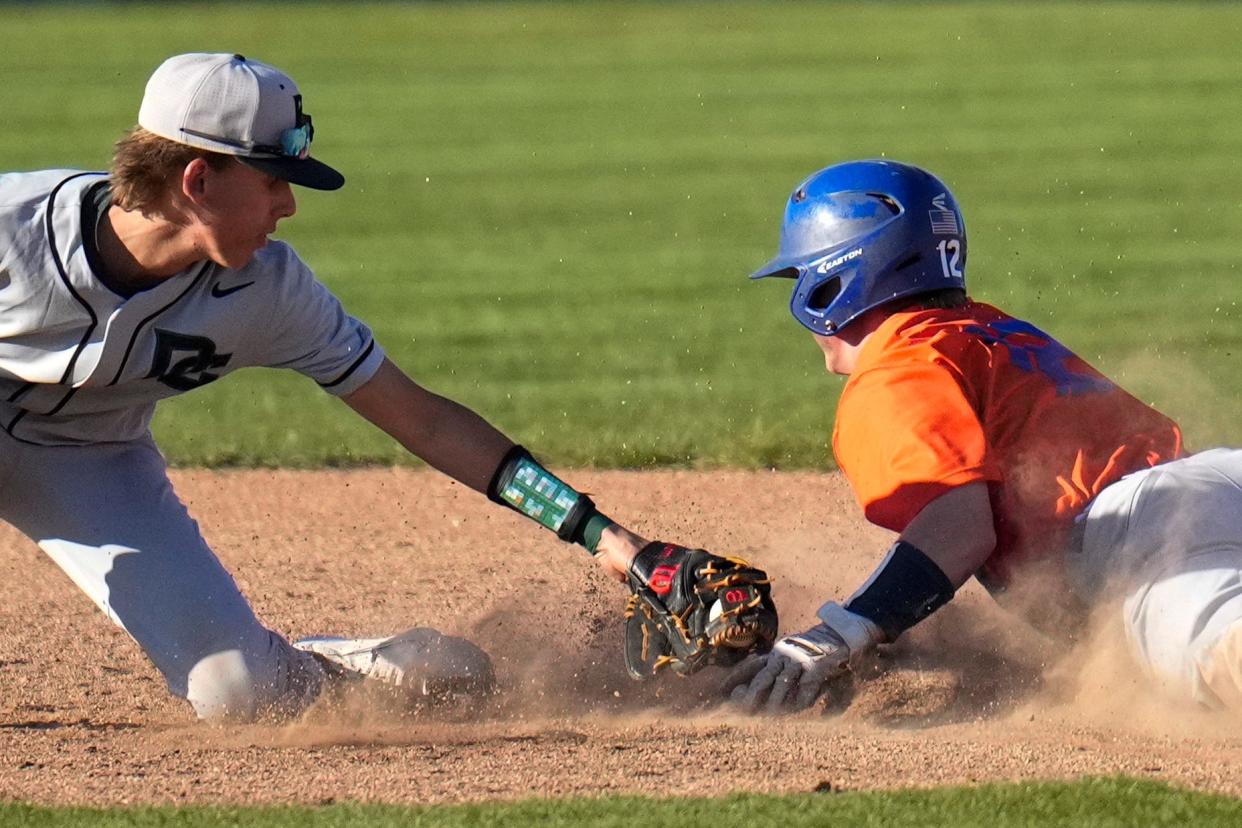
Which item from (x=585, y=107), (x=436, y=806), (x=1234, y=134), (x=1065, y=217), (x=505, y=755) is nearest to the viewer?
(x=436, y=806)

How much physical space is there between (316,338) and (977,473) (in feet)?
5.77

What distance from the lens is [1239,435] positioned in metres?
7.86

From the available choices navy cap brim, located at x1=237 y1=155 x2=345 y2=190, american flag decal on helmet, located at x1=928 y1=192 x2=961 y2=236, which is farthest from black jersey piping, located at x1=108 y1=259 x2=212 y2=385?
american flag decal on helmet, located at x1=928 y1=192 x2=961 y2=236

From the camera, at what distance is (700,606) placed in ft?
15.2

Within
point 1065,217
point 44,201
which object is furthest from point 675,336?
point 44,201

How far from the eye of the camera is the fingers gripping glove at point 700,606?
4602 mm

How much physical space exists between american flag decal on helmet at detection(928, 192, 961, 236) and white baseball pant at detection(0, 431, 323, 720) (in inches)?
83.0

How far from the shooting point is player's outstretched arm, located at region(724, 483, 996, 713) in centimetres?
459

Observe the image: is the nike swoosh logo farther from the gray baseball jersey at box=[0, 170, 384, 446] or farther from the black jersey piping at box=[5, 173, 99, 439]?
the black jersey piping at box=[5, 173, 99, 439]

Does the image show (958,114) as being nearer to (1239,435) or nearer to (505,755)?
(1239,435)

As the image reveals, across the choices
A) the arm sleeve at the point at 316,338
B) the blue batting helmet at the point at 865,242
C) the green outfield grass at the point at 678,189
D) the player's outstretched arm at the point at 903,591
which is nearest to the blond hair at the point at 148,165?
the arm sleeve at the point at 316,338

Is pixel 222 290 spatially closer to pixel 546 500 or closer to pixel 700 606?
pixel 546 500

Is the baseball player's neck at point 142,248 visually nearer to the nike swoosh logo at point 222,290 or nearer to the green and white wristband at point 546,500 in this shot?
the nike swoosh logo at point 222,290

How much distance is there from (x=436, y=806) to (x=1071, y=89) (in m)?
23.0
